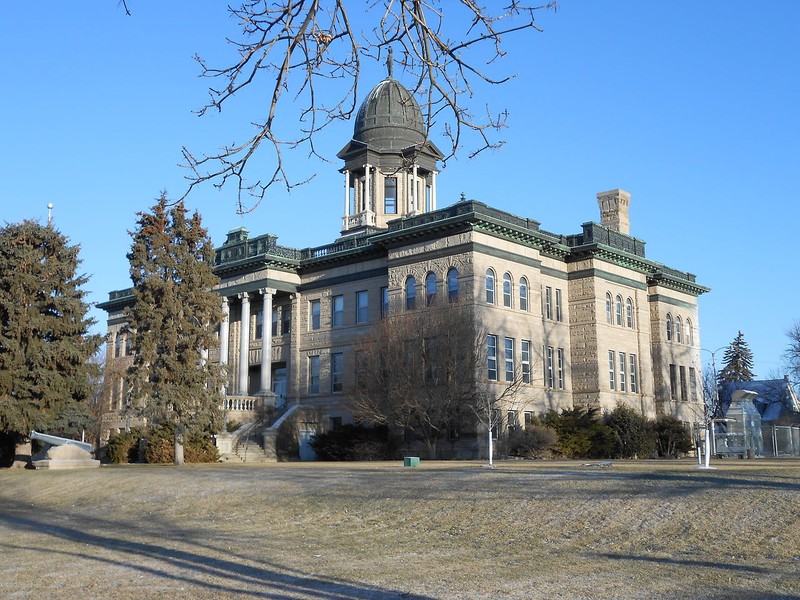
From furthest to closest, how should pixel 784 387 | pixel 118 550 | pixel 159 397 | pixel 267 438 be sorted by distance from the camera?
pixel 784 387, pixel 267 438, pixel 159 397, pixel 118 550

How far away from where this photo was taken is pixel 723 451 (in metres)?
43.5

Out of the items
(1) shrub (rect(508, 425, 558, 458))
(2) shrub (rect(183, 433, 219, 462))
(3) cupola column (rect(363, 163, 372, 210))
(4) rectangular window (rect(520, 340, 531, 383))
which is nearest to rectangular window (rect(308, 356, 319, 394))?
(2) shrub (rect(183, 433, 219, 462))

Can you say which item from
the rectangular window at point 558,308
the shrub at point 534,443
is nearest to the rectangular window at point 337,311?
the rectangular window at point 558,308

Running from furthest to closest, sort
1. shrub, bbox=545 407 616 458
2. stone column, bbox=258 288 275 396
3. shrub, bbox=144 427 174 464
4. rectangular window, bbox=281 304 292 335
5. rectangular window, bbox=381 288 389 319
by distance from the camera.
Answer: rectangular window, bbox=281 304 292 335
stone column, bbox=258 288 275 396
rectangular window, bbox=381 288 389 319
shrub, bbox=545 407 616 458
shrub, bbox=144 427 174 464

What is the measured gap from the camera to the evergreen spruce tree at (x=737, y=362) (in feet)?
374

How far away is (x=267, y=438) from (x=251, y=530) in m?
29.5

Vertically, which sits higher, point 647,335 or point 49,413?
point 647,335

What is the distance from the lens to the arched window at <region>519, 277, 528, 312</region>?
48.2 metres

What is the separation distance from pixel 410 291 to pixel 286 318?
12.0 meters

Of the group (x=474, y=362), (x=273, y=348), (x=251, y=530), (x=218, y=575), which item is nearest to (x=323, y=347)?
(x=273, y=348)

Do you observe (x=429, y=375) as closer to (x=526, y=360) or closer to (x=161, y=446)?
(x=526, y=360)

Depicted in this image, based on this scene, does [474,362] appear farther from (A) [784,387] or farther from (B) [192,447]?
(A) [784,387]

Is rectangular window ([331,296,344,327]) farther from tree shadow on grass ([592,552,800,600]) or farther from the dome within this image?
tree shadow on grass ([592,552,800,600])

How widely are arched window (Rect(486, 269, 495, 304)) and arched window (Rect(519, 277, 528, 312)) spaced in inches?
103
